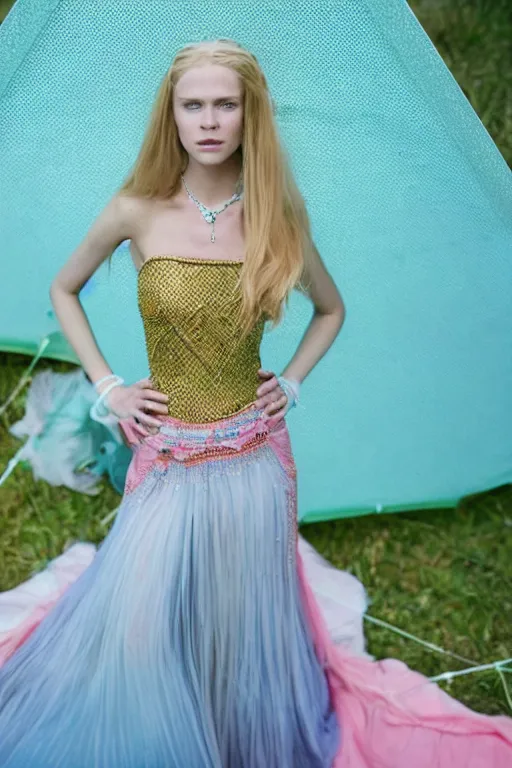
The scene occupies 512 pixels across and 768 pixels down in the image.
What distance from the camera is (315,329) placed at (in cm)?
180

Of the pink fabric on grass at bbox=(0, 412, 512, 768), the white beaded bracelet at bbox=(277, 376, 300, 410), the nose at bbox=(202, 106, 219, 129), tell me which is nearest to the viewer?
the nose at bbox=(202, 106, 219, 129)

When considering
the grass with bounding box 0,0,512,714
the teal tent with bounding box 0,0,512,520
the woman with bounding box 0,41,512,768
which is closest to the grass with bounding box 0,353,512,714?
the grass with bounding box 0,0,512,714

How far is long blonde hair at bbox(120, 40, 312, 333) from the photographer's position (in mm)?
1538

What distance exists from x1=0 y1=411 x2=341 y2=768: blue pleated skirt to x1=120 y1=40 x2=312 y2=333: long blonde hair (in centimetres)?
24

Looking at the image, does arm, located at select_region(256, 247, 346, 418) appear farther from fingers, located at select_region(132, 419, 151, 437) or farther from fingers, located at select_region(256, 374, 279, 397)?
fingers, located at select_region(132, 419, 151, 437)

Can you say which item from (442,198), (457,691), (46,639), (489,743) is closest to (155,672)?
(46,639)

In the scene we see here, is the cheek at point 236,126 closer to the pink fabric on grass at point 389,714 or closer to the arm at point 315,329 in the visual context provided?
the arm at point 315,329

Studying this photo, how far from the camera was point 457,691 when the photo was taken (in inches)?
87.4

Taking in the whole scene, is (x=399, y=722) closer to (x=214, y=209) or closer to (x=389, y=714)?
(x=389, y=714)

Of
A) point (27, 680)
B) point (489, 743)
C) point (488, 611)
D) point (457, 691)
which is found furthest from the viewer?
point (488, 611)

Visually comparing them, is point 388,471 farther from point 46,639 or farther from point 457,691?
point 46,639

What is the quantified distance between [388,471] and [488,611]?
41 cm

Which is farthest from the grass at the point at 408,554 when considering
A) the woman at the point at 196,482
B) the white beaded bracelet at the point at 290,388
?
the white beaded bracelet at the point at 290,388

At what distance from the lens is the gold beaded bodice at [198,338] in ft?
5.10
